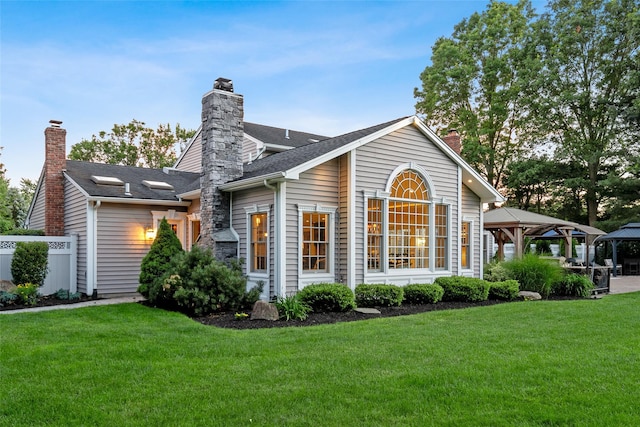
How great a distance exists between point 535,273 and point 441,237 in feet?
9.74

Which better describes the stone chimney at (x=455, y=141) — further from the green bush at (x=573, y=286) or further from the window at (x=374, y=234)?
the window at (x=374, y=234)

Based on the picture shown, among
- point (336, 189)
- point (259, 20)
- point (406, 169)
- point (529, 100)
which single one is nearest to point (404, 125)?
point (406, 169)

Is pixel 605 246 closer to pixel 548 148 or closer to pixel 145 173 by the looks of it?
pixel 548 148

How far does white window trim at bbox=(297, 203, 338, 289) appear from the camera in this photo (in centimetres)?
1041

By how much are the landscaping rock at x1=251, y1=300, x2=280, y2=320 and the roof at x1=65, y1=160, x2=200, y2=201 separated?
248 inches

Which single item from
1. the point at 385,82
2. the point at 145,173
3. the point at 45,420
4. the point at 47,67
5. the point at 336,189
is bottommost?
the point at 45,420

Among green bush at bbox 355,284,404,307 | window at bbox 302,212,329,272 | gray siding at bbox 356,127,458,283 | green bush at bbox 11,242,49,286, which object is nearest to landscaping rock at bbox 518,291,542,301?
gray siding at bbox 356,127,458,283

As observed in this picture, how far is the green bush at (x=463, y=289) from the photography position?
1176 cm

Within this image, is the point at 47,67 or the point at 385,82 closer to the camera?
the point at 47,67

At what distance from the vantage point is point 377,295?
10539mm

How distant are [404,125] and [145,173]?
920 cm

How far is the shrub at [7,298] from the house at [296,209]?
6.59 ft

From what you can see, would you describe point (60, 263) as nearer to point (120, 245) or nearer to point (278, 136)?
point (120, 245)

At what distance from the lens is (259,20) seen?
43.8 ft
